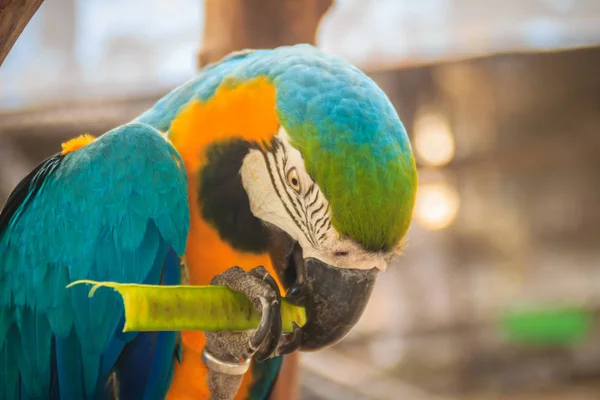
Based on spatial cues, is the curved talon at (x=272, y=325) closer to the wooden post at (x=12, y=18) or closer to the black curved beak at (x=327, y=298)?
the black curved beak at (x=327, y=298)

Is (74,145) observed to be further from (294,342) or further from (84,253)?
(294,342)

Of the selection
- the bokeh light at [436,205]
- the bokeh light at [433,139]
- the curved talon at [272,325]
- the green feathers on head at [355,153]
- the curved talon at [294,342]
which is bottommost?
the bokeh light at [436,205]

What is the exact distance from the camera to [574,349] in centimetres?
555

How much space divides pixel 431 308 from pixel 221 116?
4.41 m

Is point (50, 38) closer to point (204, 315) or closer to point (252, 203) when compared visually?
point (252, 203)

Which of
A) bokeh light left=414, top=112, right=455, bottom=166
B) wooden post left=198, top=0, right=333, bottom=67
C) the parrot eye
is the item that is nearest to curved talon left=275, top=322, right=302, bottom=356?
the parrot eye

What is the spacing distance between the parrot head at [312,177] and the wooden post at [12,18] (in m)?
0.33

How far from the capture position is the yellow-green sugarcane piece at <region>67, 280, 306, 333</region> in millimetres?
832

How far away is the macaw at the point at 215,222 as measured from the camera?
976mm

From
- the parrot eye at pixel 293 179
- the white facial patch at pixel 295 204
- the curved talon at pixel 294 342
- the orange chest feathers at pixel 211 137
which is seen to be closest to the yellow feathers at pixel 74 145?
the orange chest feathers at pixel 211 137

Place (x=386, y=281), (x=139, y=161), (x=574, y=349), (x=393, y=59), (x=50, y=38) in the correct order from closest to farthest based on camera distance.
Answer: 1. (x=139, y=161)
2. (x=50, y=38)
3. (x=393, y=59)
4. (x=386, y=281)
5. (x=574, y=349)

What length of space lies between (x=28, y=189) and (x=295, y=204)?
1.86 ft

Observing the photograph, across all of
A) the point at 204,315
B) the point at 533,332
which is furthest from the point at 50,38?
the point at 533,332

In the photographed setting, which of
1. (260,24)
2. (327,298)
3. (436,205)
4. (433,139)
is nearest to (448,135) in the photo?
(433,139)
